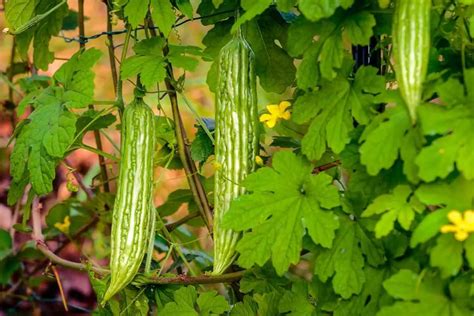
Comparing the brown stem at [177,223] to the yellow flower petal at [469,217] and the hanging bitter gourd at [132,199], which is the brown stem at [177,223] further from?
the yellow flower petal at [469,217]

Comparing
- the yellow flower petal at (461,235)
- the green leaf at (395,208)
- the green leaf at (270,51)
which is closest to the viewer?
the yellow flower petal at (461,235)

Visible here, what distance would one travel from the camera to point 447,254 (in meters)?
1.67

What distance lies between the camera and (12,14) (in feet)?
8.48

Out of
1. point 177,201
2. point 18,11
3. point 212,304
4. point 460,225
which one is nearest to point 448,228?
point 460,225

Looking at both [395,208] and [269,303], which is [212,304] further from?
[395,208]

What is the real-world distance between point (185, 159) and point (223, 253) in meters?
0.44

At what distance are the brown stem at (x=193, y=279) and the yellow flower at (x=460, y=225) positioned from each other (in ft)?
2.47

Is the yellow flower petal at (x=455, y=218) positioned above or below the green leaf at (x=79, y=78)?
below

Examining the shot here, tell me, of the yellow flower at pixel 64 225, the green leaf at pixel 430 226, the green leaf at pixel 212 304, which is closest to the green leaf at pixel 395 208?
the green leaf at pixel 430 226

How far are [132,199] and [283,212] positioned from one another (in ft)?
1.50

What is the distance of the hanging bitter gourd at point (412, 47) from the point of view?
65.6 inches

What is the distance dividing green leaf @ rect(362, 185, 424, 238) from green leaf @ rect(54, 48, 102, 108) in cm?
85

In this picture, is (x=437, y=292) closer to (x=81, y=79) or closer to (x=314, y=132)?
(x=314, y=132)

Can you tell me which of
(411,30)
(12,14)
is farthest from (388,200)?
(12,14)
